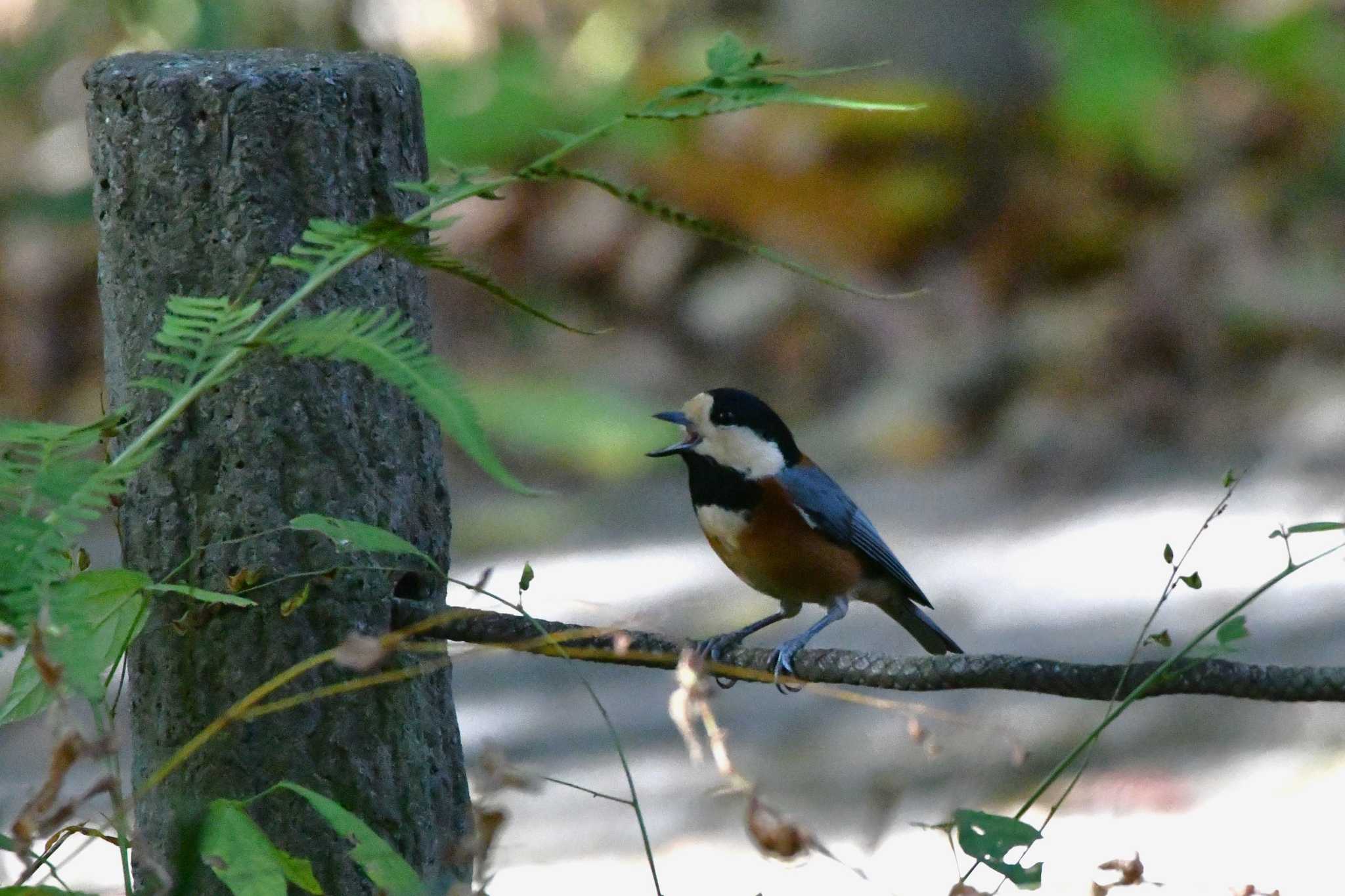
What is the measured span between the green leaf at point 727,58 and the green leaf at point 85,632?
0.75 meters

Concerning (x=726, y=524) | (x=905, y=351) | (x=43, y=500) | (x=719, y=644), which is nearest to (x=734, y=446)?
(x=726, y=524)

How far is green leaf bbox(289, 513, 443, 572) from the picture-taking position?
1.58 metres

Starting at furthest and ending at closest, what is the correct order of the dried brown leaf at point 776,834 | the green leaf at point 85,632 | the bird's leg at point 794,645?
the bird's leg at point 794,645, the green leaf at point 85,632, the dried brown leaf at point 776,834

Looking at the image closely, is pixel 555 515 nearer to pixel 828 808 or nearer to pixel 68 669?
pixel 828 808

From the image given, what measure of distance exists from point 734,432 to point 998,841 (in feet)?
4.73

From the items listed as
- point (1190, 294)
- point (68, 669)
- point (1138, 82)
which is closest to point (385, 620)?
point (68, 669)

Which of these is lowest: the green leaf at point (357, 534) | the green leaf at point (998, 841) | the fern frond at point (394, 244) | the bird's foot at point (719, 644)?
the green leaf at point (998, 841)

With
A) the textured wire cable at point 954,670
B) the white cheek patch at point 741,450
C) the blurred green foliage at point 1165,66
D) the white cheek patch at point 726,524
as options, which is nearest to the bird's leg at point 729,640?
the white cheek patch at point 726,524

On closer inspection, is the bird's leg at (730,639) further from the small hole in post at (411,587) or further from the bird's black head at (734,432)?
the small hole in post at (411,587)

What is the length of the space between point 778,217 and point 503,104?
5.10 feet

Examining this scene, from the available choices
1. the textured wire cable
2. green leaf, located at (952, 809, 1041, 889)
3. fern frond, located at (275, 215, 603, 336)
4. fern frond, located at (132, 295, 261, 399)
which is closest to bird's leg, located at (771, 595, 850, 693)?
the textured wire cable

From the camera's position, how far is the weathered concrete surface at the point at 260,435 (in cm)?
180

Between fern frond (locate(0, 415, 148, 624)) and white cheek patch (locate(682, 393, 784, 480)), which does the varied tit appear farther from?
fern frond (locate(0, 415, 148, 624))

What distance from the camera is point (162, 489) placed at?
1.85 m
